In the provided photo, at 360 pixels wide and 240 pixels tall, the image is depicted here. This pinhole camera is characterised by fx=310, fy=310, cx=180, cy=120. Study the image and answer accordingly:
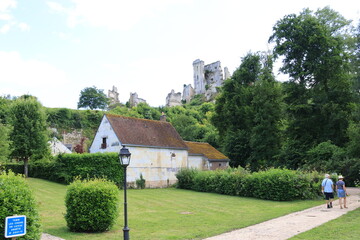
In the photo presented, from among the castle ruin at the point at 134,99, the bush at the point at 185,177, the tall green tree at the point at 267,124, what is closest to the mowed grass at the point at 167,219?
the bush at the point at 185,177

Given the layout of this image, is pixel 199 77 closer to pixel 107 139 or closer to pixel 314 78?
pixel 314 78

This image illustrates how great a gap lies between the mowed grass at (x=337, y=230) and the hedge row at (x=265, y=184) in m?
9.07

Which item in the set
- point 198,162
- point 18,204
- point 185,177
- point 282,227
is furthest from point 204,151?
point 18,204

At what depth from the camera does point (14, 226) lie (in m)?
6.17

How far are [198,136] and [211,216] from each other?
4683 cm

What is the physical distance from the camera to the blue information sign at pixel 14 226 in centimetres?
602

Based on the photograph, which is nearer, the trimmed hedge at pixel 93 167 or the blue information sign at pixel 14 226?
the blue information sign at pixel 14 226

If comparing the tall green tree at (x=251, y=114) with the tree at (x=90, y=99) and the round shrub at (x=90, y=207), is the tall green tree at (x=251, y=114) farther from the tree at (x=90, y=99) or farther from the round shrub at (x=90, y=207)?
the tree at (x=90, y=99)

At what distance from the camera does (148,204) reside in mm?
19266

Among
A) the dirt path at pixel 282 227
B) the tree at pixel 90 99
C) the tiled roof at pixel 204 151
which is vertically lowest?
the dirt path at pixel 282 227

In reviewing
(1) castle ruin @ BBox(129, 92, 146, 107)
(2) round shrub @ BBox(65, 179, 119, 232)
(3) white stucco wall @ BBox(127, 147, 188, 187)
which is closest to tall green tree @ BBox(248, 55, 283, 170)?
(3) white stucco wall @ BBox(127, 147, 188, 187)

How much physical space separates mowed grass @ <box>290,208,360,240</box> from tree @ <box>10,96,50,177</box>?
2670 centimetres

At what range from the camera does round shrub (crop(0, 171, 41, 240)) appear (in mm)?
7928

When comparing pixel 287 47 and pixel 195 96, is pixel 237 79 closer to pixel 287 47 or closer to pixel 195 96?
pixel 287 47
